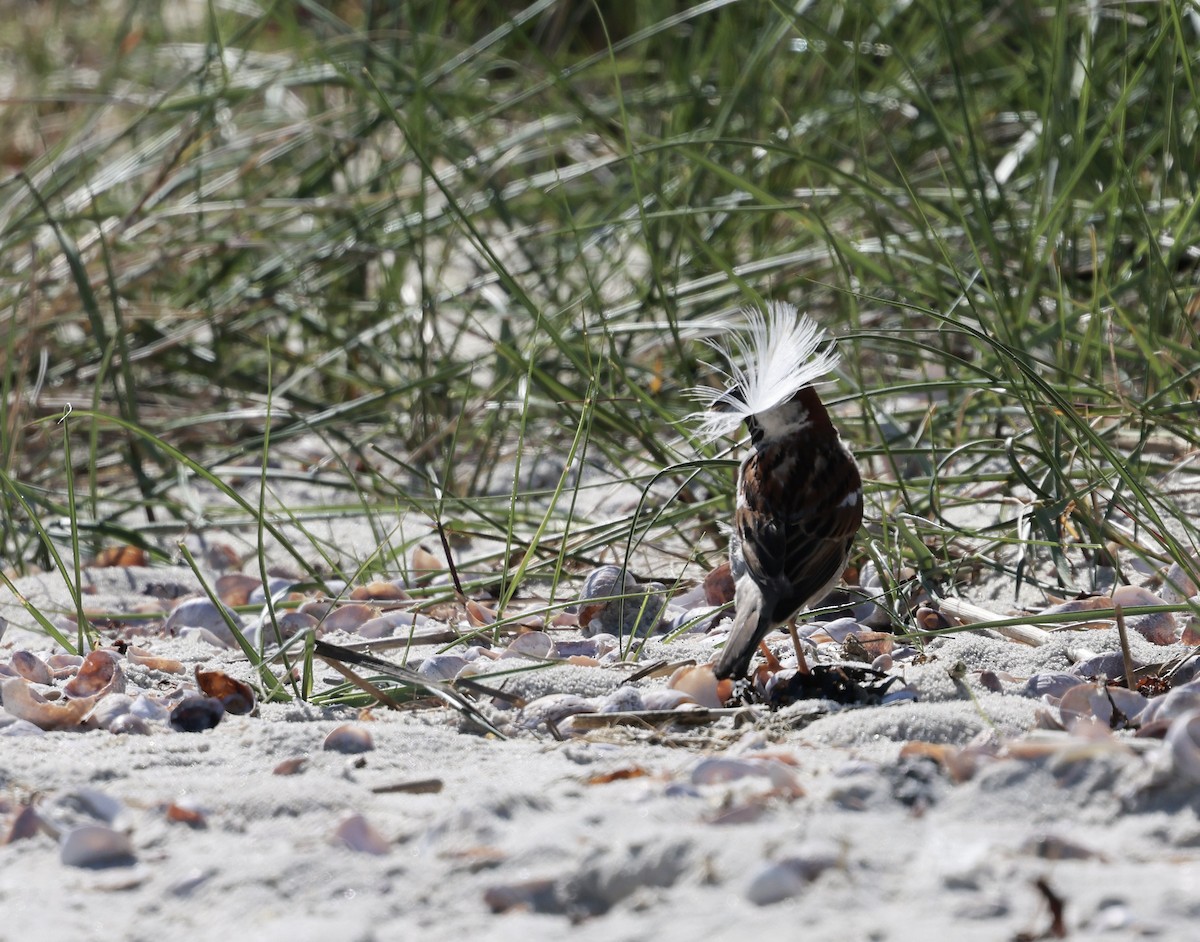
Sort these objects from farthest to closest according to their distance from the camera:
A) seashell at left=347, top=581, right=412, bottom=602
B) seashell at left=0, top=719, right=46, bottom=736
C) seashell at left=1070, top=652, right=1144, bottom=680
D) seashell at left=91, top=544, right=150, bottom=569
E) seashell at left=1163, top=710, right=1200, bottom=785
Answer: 1. seashell at left=91, top=544, right=150, bottom=569
2. seashell at left=347, top=581, right=412, bottom=602
3. seashell at left=1070, top=652, right=1144, bottom=680
4. seashell at left=0, top=719, right=46, bottom=736
5. seashell at left=1163, top=710, right=1200, bottom=785

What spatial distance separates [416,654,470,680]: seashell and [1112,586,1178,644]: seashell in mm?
1291

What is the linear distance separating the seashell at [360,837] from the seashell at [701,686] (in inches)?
31.8

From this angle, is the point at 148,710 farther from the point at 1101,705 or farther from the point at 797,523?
the point at 1101,705

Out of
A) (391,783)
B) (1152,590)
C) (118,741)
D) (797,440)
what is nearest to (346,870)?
(391,783)

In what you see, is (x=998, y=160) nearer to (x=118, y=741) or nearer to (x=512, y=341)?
(x=512, y=341)

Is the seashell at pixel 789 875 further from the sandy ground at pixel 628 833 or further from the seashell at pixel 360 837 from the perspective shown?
the seashell at pixel 360 837

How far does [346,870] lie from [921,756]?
82 centimetres

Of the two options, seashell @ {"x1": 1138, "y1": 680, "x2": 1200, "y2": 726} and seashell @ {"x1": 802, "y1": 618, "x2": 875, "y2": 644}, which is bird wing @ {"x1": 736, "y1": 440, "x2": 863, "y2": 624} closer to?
seashell @ {"x1": 802, "y1": 618, "x2": 875, "y2": 644}

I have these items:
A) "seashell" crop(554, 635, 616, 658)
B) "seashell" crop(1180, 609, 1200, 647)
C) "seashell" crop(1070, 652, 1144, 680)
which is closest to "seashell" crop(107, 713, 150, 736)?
"seashell" crop(554, 635, 616, 658)

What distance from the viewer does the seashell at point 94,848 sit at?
188 centimetres

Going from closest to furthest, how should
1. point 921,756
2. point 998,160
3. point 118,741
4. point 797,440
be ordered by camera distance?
point 921,756, point 118,741, point 797,440, point 998,160

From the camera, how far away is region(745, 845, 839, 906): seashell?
1.62 metres

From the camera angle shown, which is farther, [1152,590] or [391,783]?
[1152,590]

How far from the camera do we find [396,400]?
4.69 m
